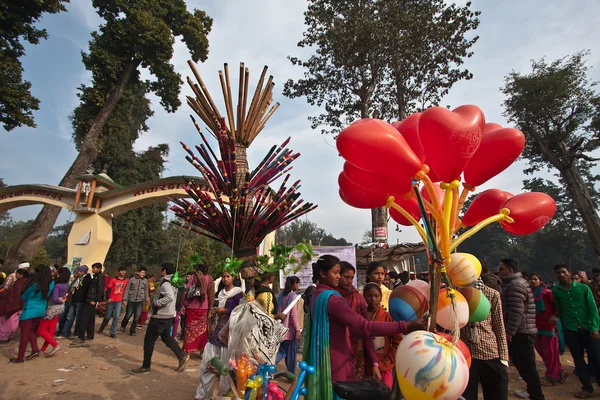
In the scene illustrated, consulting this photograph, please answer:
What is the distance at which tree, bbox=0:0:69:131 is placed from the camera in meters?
11.6

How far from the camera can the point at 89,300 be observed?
22.7 feet

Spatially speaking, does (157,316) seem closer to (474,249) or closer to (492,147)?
(492,147)

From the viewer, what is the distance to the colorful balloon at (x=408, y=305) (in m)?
1.96

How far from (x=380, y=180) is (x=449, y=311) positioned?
2.87ft

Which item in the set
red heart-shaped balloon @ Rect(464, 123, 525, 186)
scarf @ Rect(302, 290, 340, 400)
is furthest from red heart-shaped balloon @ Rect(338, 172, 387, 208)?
scarf @ Rect(302, 290, 340, 400)

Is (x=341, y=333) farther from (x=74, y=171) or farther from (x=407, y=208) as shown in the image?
(x=74, y=171)

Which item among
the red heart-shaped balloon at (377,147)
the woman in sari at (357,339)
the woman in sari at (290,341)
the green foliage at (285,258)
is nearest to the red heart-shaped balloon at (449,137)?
the red heart-shaped balloon at (377,147)

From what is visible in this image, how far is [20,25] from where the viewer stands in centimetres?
1215

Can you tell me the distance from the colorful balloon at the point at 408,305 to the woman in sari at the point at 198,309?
4.19m

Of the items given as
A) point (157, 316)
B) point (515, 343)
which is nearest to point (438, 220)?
point (515, 343)

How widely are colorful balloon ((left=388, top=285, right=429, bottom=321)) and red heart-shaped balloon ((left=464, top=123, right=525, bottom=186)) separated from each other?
88 cm

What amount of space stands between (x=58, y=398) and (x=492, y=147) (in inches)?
215

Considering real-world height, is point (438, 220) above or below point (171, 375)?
above

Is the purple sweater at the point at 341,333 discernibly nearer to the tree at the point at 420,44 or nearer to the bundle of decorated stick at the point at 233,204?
the bundle of decorated stick at the point at 233,204
